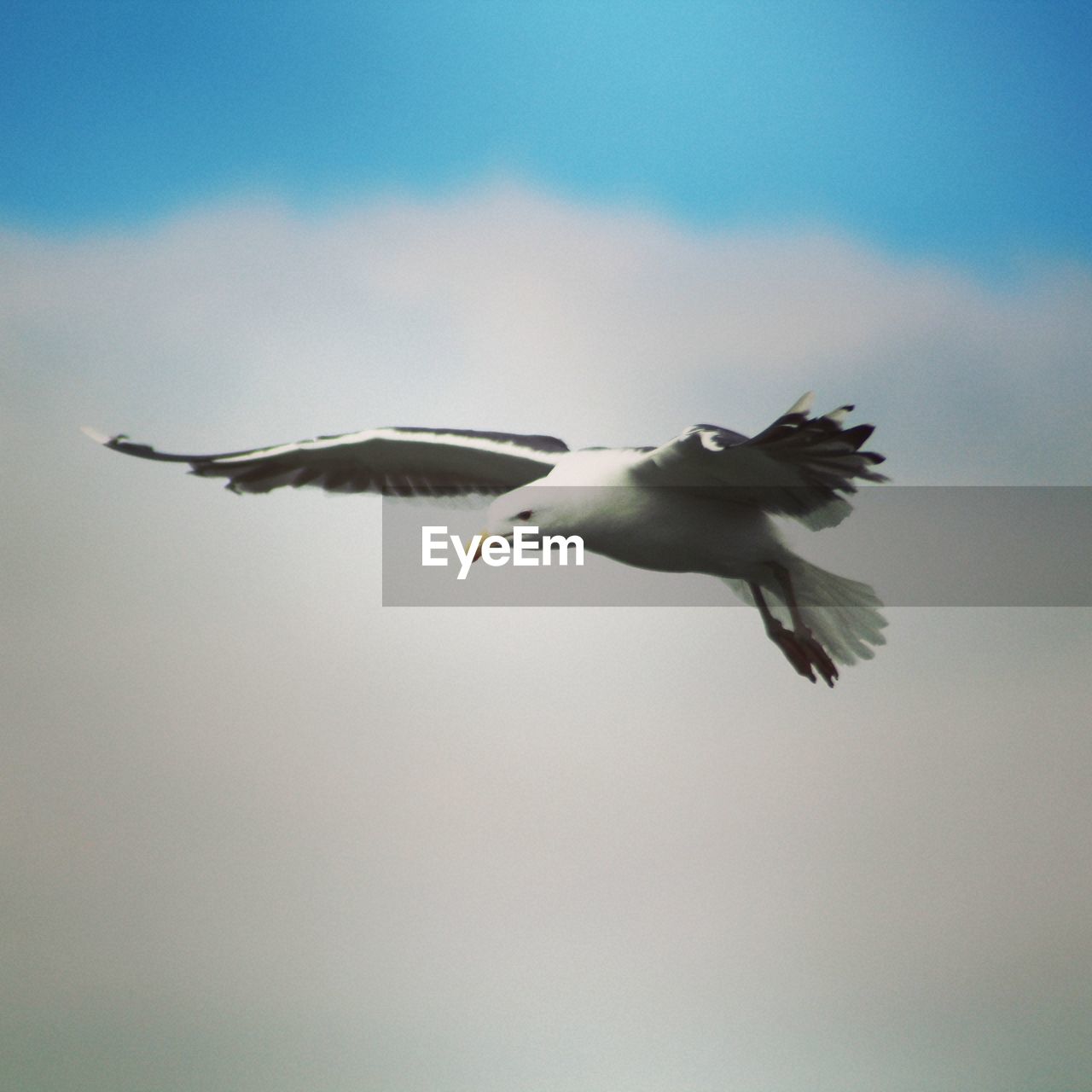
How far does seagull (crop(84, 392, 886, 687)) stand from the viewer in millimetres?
1494

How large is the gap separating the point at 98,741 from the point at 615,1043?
0.84 metres

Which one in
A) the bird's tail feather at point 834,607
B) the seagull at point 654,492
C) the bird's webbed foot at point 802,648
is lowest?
the bird's webbed foot at point 802,648

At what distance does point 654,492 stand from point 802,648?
0.30 meters

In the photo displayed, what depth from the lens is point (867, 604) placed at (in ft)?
5.51

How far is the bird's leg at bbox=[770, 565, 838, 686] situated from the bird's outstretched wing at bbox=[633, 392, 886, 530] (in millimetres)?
77

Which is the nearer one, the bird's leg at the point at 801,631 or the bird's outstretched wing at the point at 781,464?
the bird's outstretched wing at the point at 781,464

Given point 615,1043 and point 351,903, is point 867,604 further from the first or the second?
point 351,903

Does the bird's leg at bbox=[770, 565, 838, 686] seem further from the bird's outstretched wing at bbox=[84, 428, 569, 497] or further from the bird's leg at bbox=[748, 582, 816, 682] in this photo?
the bird's outstretched wing at bbox=[84, 428, 569, 497]

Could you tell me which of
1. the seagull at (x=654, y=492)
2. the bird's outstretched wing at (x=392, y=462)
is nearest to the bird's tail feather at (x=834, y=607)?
the seagull at (x=654, y=492)

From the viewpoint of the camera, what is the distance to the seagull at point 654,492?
1.49 meters

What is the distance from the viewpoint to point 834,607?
1.66 metres

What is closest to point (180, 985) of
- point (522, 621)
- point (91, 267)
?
point (522, 621)

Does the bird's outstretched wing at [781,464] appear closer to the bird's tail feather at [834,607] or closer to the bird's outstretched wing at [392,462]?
the bird's tail feather at [834,607]

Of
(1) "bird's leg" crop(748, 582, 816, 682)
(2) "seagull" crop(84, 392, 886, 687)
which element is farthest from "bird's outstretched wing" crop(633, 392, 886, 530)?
(1) "bird's leg" crop(748, 582, 816, 682)
